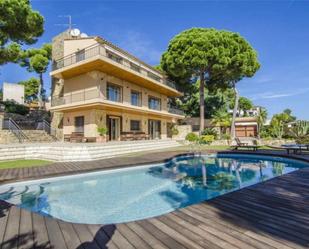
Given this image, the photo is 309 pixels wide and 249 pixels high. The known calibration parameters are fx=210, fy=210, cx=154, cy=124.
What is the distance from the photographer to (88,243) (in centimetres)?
291

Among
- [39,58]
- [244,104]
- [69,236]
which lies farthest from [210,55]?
[244,104]

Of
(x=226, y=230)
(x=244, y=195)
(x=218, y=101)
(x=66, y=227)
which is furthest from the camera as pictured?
(x=218, y=101)

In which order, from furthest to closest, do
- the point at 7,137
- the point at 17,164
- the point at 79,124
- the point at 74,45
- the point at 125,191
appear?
1. the point at 74,45
2. the point at 79,124
3. the point at 7,137
4. the point at 17,164
5. the point at 125,191

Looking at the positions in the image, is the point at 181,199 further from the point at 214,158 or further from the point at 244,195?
the point at 214,158

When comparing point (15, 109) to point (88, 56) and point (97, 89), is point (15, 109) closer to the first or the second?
point (88, 56)

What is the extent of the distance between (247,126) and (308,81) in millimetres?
14569

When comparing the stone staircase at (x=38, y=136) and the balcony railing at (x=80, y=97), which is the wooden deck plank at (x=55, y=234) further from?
the stone staircase at (x=38, y=136)

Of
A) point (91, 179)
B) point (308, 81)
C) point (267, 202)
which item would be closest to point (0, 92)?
point (91, 179)

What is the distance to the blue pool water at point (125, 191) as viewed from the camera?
5.61m

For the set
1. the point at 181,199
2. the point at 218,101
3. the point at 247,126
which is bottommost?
the point at 181,199

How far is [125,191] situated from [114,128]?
12788mm

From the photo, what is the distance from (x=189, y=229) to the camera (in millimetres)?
3287

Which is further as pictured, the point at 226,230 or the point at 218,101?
the point at 218,101

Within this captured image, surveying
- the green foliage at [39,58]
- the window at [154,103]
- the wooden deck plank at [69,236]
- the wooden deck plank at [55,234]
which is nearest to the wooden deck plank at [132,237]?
the wooden deck plank at [69,236]
